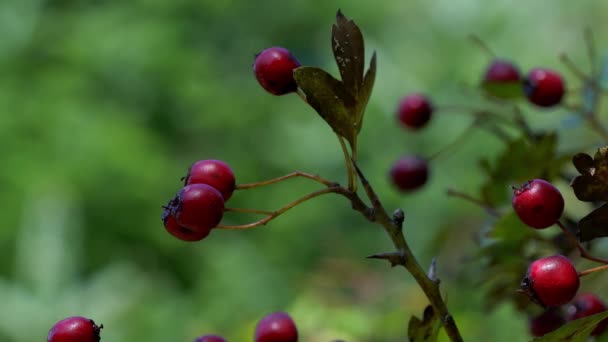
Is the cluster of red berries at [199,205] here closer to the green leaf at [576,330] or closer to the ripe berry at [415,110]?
the green leaf at [576,330]

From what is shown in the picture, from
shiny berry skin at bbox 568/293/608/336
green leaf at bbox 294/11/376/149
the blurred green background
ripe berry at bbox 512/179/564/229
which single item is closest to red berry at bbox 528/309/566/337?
shiny berry skin at bbox 568/293/608/336

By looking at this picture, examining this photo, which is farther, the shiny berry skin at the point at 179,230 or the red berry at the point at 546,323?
the red berry at the point at 546,323

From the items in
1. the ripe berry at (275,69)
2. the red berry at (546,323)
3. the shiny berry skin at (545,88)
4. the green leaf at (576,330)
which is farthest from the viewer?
the shiny berry skin at (545,88)

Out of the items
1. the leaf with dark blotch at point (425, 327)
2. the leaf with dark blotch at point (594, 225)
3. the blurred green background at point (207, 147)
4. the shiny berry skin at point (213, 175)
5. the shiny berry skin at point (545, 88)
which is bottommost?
the leaf with dark blotch at point (425, 327)

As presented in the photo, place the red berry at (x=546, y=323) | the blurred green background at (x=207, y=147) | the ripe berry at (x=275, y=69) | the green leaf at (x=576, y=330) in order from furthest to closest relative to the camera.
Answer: the blurred green background at (x=207, y=147), the red berry at (x=546, y=323), the ripe berry at (x=275, y=69), the green leaf at (x=576, y=330)

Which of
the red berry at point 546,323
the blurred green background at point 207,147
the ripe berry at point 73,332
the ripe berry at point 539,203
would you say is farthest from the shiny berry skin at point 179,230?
the blurred green background at point 207,147

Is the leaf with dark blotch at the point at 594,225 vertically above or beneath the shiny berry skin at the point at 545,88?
beneath

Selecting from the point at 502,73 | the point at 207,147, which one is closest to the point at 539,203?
the point at 502,73
